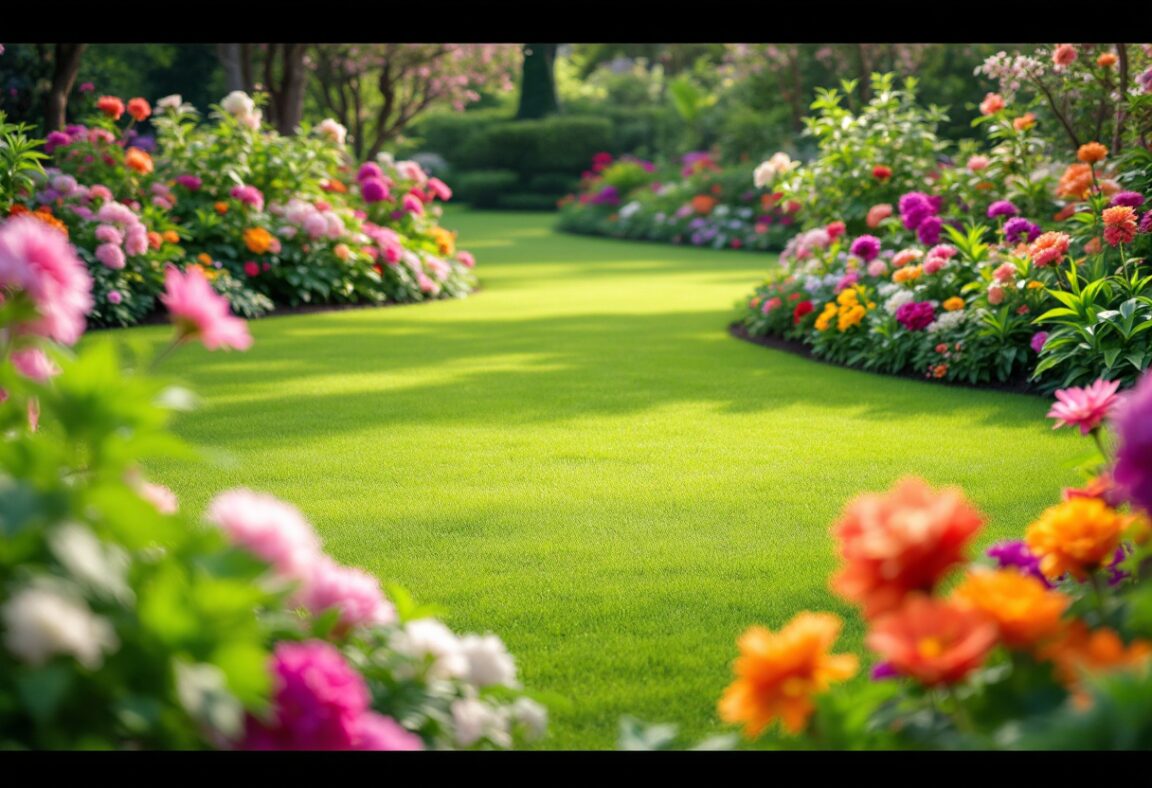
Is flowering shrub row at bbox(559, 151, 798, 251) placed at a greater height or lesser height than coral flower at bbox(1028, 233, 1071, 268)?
lesser

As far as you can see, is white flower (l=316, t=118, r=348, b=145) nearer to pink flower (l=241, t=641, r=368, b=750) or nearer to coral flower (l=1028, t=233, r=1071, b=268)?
coral flower (l=1028, t=233, r=1071, b=268)

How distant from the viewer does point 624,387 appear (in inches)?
308

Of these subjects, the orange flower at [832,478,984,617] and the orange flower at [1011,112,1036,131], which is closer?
the orange flower at [832,478,984,617]

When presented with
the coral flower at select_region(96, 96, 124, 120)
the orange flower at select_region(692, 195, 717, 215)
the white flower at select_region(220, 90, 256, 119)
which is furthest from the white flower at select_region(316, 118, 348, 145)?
the orange flower at select_region(692, 195, 717, 215)

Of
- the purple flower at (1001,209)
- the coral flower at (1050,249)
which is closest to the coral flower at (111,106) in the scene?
the purple flower at (1001,209)

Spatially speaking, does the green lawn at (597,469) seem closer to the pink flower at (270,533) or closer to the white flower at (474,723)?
the pink flower at (270,533)

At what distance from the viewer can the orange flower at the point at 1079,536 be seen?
195cm

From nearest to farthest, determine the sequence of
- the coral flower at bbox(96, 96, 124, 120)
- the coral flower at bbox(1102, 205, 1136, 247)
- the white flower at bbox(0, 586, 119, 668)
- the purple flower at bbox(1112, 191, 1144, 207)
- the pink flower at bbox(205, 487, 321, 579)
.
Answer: the white flower at bbox(0, 586, 119, 668), the pink flower at bbox(205, 487, 321, 579), the coral flower at bbox(1102, 205, 1136, 247), the purple flower at bbox(1112, 191, 1144, 207), the coral flower at bbox(96, 96, 124, 120)

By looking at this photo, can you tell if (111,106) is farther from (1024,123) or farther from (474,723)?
(474,723)

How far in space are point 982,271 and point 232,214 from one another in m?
7.07

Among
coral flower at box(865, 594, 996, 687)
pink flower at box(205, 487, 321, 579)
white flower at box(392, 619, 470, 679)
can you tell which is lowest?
white flower at box(392, 619, 470, 679)

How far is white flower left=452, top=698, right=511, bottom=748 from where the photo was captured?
75.4 inches

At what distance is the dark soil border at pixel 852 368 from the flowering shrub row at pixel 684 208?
8.65 meters

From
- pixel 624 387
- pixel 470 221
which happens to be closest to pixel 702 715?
pixel 624 387
